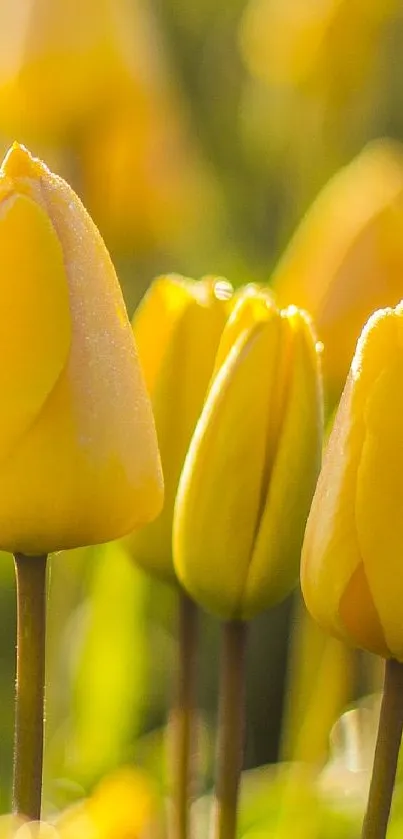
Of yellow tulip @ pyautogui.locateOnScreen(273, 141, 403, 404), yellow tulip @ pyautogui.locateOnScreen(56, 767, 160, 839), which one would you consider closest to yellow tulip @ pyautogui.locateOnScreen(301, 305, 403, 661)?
yellow tulip @ pyautogui.locateOnScreen(56, 767, 160, 839)

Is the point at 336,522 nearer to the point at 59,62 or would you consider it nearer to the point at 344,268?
the point at 344,268

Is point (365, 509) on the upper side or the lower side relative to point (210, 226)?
lower

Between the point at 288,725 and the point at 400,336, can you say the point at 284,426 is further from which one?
the point at 288,725

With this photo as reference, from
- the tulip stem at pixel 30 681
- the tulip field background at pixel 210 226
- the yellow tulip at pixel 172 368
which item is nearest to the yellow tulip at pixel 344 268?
the tulip field background at pixel 210 226

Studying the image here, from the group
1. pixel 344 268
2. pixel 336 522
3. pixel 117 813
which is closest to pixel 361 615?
pixel 336 522

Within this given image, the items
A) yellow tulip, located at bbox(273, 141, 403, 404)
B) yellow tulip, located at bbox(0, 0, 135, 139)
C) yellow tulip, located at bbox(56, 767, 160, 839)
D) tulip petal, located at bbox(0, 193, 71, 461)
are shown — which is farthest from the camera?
yellow tulip, located at bbox(0, 0, 135, 139)

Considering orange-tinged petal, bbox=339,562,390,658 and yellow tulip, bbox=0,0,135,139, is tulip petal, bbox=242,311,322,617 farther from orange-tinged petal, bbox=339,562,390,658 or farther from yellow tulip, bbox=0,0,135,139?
yellow tulip, bbox=0,0,135,139
